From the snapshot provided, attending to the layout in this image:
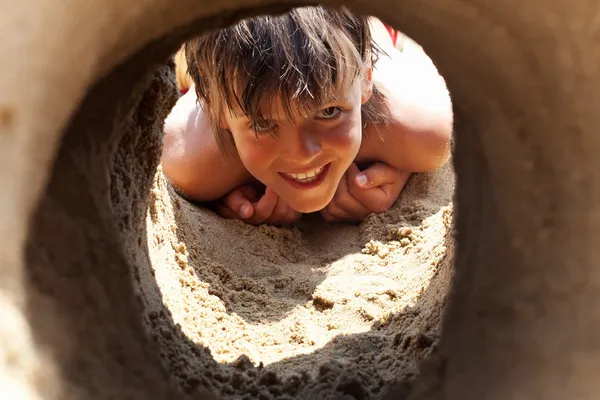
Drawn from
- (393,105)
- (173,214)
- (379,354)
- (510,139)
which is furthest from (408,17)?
(393,105)

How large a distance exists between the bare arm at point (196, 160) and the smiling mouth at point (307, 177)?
24 cm

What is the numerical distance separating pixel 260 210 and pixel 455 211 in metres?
1.17

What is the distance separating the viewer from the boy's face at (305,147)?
1.69 metres

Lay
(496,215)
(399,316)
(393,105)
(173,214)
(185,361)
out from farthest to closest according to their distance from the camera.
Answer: (393,105) → (173,214) → (399,316) → (185,361) → (496,215)

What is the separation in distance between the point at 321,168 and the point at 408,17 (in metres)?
1.17

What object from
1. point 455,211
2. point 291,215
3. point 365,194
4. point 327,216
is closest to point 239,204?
point 291,215

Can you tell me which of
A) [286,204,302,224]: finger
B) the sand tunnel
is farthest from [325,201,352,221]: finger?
the sand tunnel

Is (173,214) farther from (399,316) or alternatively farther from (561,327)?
(561,327)

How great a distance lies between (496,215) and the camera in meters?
0.69

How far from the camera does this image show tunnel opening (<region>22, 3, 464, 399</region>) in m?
0.68

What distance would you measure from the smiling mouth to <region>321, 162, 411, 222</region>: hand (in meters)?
0.15

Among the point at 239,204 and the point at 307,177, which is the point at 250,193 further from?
the point at 307,177

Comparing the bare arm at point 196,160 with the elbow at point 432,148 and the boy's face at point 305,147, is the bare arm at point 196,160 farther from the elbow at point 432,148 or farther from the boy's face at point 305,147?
the elbow at point 432,148

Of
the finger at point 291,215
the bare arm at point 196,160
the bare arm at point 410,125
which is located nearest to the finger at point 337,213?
the finger at point 291,215
